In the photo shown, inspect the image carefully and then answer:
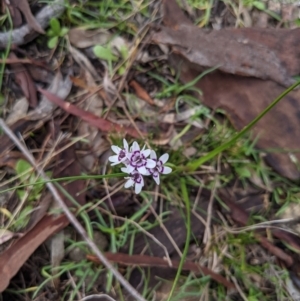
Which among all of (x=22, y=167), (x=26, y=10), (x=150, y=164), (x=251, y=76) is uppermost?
(x=26, y=10)

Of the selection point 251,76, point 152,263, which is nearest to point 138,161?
point 152,263

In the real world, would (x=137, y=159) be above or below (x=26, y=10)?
below

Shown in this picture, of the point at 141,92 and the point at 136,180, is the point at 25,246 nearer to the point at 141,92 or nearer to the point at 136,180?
the point at 136,180

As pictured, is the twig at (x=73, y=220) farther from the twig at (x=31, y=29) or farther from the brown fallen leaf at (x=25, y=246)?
the twig at (x=31, y=29)

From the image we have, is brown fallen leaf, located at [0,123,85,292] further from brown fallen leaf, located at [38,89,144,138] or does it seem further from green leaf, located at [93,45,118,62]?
green leaf, located at [93,45,118,62]

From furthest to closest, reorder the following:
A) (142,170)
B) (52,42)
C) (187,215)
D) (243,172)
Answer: (52,42), (243,172), (187,215), (142,170)

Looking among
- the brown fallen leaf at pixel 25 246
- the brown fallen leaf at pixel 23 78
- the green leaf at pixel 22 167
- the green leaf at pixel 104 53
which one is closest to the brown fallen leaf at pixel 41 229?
the brown fallen leaf at pixel 25 246

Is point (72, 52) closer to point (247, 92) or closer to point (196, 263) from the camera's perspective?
point (247, 92)
